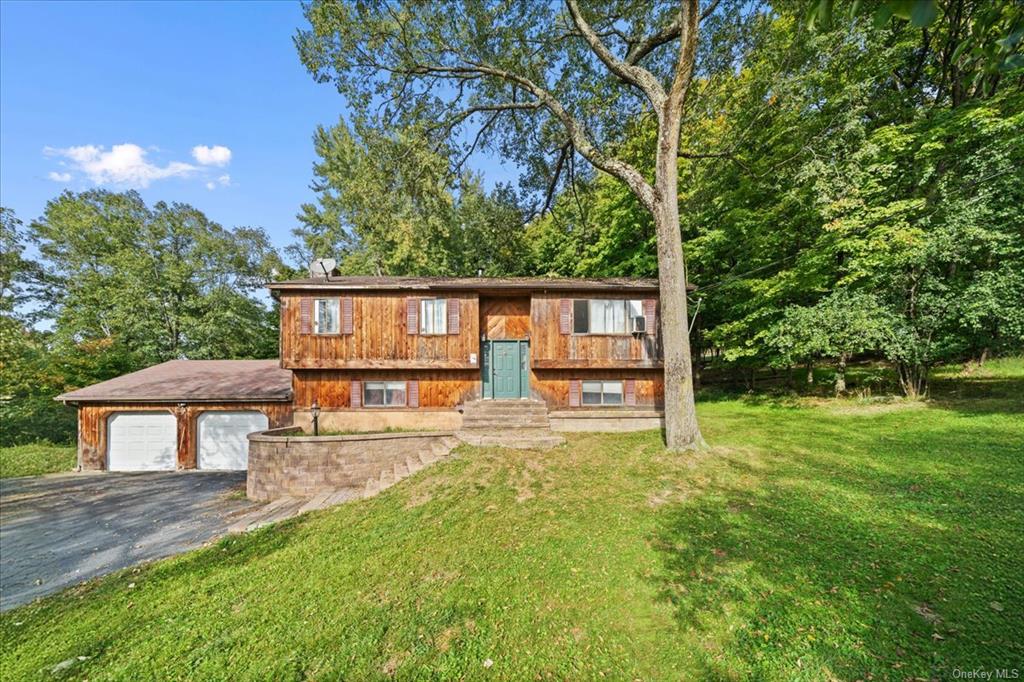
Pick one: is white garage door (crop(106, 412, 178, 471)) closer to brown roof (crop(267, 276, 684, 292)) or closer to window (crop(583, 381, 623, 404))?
brown roof (crop(267, 276, 684, 292))

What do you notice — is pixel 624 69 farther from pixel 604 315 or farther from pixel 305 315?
pixel 305 315

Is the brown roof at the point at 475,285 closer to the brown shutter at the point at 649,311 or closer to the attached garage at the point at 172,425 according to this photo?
the brown shutter at the point at 649,311

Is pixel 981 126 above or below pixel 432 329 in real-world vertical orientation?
above

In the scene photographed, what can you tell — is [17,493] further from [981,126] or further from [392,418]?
[981,126]

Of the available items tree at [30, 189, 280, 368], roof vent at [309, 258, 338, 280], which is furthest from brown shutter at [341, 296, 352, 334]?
tree at [30, 189, 280, 368]

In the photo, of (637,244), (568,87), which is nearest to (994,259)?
(637,244)

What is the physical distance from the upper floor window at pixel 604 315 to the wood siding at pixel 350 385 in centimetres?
442

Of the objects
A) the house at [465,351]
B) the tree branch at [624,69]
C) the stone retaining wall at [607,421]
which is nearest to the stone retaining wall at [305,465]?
the house at [465,351]

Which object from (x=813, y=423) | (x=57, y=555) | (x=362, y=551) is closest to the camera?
(x=362, y=551)

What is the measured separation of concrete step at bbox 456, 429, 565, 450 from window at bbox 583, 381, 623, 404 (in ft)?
7.23

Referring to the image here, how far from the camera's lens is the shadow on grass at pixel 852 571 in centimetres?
359

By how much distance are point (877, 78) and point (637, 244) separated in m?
10.2

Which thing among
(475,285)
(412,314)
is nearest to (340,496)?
(412,314)

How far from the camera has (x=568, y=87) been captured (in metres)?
13.0
